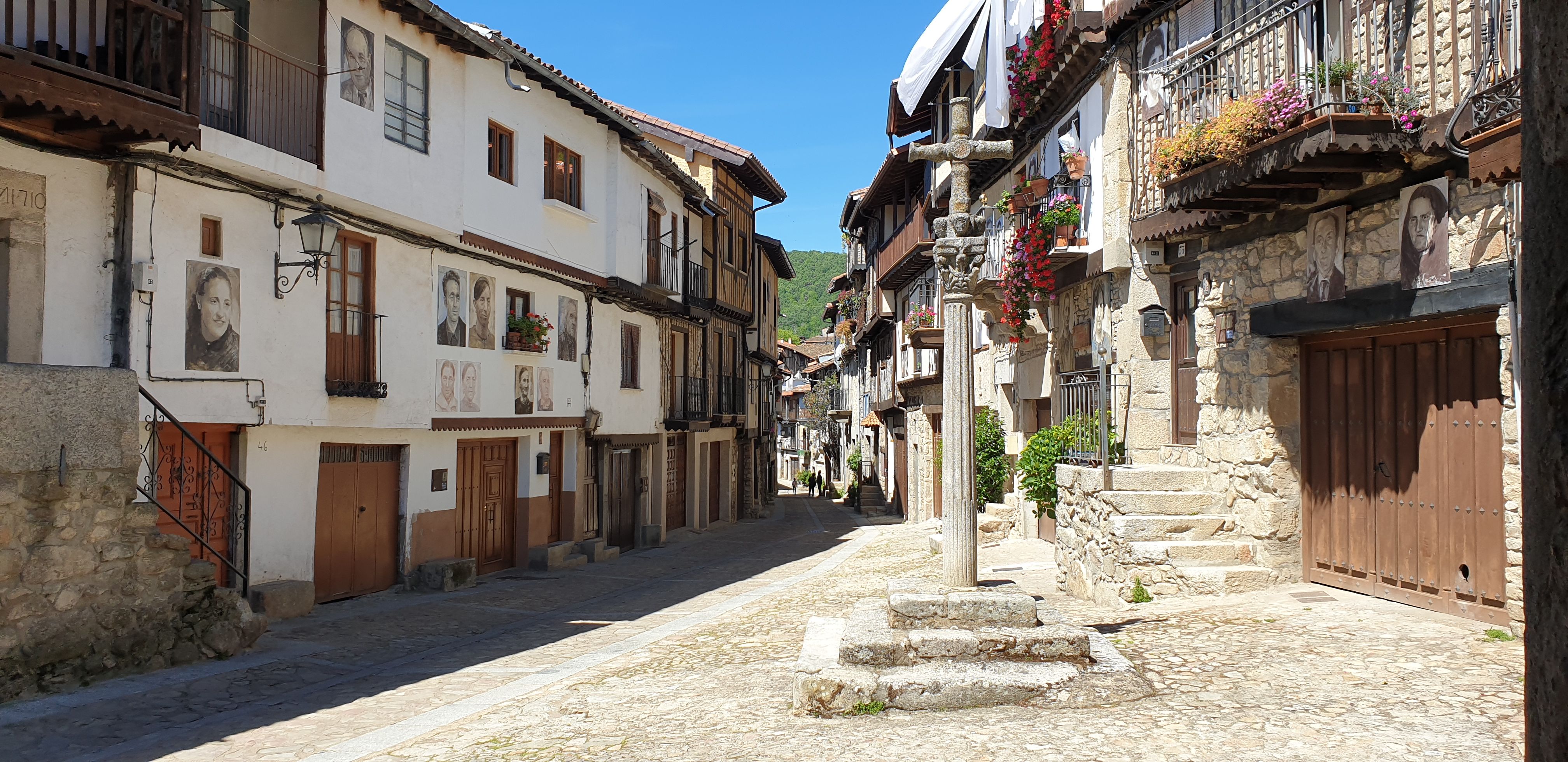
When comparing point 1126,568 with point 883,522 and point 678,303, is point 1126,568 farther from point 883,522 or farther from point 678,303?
point 883,522

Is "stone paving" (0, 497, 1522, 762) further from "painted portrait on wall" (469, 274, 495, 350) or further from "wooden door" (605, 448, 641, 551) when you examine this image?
"wooden door" (605, 448, 641, 551)

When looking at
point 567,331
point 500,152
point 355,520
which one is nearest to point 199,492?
point 355,520

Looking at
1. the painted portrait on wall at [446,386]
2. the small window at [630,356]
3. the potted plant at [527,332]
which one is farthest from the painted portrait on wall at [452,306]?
the small window at [630,356]

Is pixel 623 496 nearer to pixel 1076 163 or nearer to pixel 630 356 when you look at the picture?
pixel 630 356

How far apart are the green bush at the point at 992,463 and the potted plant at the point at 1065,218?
549 centimetres

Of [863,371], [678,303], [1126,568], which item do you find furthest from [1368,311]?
[863,371]

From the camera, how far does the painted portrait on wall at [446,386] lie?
12.9m

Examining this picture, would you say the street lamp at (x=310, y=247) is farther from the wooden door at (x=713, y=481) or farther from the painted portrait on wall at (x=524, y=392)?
the wooden door at (x=713, y=481)

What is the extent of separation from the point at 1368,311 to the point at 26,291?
1028 cm

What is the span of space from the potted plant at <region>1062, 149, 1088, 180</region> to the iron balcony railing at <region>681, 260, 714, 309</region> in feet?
34.8

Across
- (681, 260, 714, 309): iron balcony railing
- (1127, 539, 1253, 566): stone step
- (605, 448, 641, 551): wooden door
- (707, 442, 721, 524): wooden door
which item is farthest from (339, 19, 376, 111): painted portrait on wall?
(707, 442, 721, 524): wooden door

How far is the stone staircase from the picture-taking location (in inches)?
330

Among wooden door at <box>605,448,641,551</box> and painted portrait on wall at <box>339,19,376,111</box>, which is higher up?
painted portrait on wall at <box>339,19,376,111</box>

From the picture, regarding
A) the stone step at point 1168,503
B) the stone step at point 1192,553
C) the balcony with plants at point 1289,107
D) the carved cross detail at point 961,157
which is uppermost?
the balcony with plants at point 1289,107
